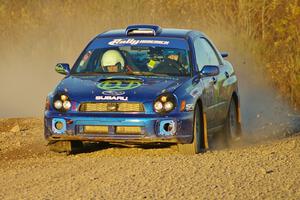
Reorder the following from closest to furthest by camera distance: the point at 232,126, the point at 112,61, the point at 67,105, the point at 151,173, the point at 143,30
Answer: the point at 151,173 < the point at 67,105 < the point at 112,61 < the point at 143,30 < the point at 232,126

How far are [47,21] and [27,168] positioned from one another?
16.3m

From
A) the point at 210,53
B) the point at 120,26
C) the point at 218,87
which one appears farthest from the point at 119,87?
the point at 120,26

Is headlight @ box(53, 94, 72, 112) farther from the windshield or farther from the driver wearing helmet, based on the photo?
the driver wearing helmet

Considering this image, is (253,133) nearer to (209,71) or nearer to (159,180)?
(209,71)

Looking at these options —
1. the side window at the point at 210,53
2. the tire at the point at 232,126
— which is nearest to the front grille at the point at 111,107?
the side window at the point at 210,53

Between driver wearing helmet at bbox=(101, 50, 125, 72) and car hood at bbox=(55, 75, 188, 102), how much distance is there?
37 centimetres

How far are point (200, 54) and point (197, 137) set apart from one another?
63.1 inches

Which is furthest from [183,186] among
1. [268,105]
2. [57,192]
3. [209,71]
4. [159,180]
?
[268,105]

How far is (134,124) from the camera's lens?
476 inches

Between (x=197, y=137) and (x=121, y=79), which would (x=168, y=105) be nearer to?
(x=197, y=137)

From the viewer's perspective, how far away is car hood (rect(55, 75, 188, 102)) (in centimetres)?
1222

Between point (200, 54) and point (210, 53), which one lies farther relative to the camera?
point (210, 53)

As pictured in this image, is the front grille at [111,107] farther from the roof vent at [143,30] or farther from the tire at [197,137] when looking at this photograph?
the roof vent at [143,30]

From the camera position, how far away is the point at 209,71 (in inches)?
518
